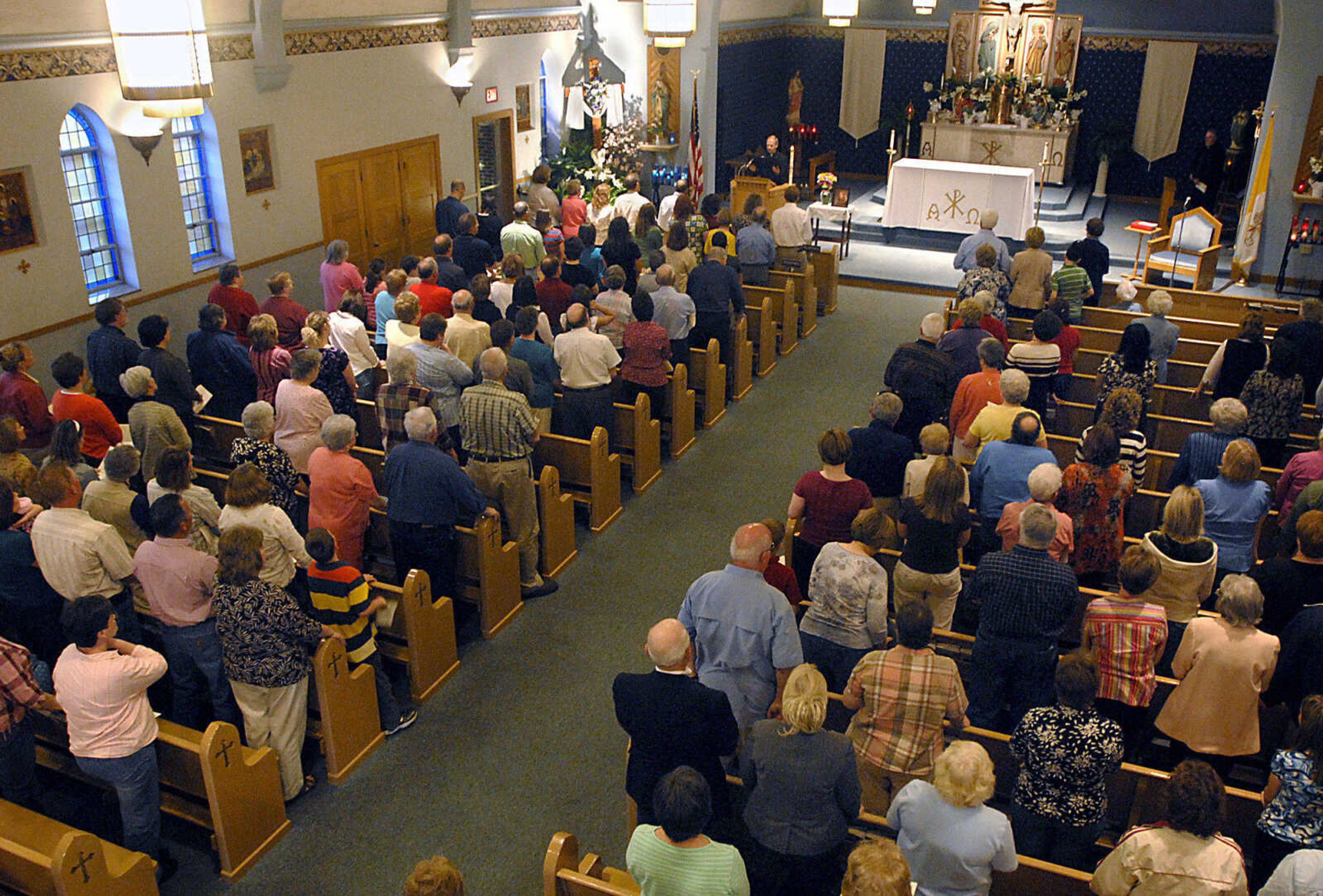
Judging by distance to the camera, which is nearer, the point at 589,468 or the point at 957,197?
the point at 589,468

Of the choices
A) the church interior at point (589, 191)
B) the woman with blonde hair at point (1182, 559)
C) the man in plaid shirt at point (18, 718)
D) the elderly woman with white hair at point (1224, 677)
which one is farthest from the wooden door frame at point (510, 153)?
the elderly woman with white hair at point (1224, 677)

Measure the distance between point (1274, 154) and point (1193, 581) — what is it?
948 centimetres

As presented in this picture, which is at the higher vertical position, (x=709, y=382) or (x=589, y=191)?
(x=589, y=191)

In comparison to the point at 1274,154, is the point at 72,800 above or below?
below

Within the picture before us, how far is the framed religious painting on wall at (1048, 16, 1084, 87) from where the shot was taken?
1548 centimetres

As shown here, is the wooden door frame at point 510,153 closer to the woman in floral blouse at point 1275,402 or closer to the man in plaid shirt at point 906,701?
the woman in floral blouse at point 1275,402

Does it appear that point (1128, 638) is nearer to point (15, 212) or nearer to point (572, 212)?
point (15, 212)

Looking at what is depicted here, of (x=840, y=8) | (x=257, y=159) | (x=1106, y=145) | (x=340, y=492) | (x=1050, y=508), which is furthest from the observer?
(x=1106, y=145)

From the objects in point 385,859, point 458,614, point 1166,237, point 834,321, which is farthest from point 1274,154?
point 385,859

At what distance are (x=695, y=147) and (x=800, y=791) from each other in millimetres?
12892

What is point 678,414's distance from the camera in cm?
805

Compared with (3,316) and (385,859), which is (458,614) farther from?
(3,316)

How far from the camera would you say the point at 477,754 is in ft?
16.7

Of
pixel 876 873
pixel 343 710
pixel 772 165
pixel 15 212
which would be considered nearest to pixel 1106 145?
pixel 772 165
